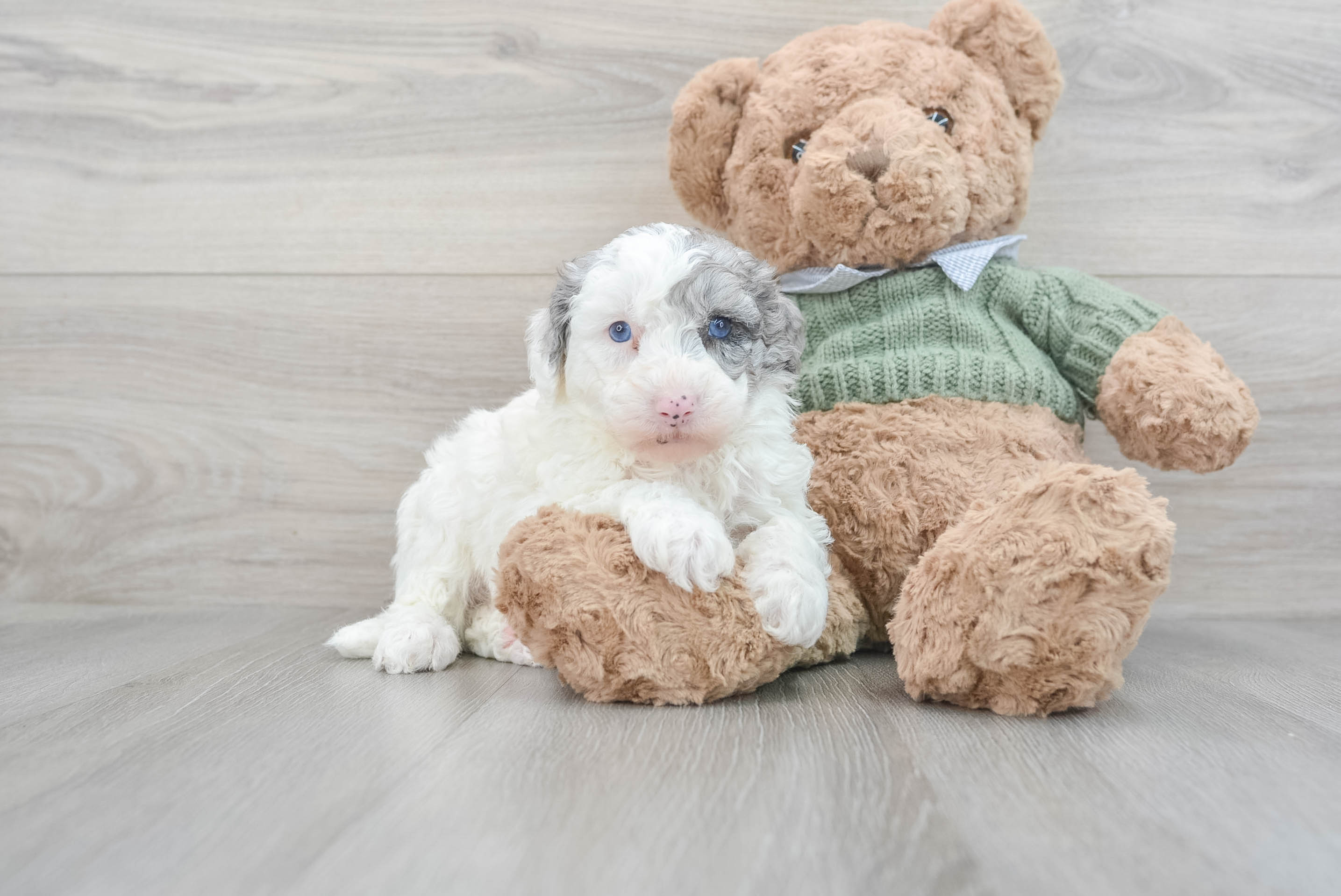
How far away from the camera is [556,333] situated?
91cm

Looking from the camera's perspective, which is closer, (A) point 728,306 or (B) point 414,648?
(A) point 728,306

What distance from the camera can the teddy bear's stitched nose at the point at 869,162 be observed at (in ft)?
3.27

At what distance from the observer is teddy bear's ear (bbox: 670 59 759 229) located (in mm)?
1112

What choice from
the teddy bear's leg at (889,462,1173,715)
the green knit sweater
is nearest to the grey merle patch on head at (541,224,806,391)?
the green knit sweater

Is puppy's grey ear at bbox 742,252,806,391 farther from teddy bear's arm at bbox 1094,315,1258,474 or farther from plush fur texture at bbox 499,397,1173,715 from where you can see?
teddy bear's arm at bbox 1094,315,1258,474

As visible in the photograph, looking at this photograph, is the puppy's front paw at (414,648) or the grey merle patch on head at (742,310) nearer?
the grey merle patch on head at (742,310)

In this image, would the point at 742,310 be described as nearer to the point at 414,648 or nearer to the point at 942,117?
the point at 942,117

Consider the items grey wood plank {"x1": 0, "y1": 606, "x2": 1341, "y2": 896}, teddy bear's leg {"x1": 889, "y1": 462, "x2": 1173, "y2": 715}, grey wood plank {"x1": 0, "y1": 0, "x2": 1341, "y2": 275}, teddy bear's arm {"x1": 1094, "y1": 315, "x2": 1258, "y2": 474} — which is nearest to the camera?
grey wood plank {"x1": 0, "y1": 606, "x2": 1341, "y2": 896}

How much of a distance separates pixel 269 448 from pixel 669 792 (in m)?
1.02

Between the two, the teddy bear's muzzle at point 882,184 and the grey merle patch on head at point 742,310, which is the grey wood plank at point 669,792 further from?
the teddy bear's muzzle at point 882,184

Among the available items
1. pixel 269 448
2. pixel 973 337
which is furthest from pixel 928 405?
pixel 269 448

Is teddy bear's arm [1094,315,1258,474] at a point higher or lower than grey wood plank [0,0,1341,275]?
lower

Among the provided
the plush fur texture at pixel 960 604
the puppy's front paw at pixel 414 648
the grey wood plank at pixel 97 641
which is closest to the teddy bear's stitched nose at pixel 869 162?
the plush fur texture at pixel 960 604

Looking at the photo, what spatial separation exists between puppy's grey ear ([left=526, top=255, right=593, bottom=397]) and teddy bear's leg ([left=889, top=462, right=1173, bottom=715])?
0.40m
